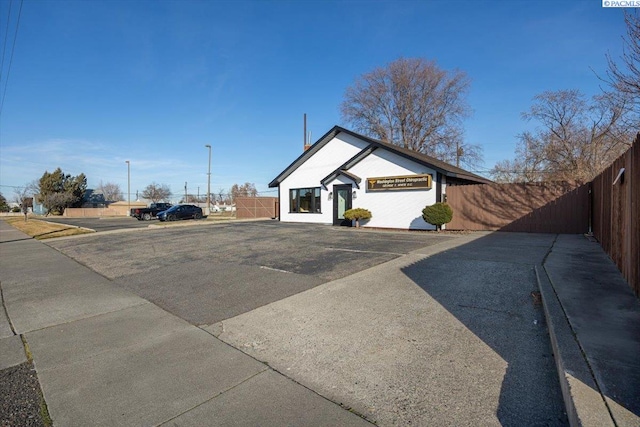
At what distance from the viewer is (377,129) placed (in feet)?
120

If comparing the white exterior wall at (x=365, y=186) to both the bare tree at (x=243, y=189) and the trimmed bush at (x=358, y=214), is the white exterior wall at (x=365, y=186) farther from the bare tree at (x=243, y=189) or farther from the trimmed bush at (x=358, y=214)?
the bare tree at (x=243, y=189)

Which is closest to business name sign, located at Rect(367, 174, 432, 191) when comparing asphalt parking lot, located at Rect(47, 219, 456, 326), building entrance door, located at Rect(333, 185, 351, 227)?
building entrance door, located at Rect(333, 185, 351, 227)

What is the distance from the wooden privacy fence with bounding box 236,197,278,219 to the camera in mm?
34812

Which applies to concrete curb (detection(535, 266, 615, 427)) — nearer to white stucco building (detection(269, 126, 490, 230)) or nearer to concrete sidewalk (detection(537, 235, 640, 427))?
concrete sidewalk (detection(537, 235, 640, 427))

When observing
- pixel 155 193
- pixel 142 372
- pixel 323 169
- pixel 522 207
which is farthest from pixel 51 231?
pixel 155 193

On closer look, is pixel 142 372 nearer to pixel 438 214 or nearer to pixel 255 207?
pixel 438 214

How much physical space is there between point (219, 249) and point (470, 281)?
7.95 metres

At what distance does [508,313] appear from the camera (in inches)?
171

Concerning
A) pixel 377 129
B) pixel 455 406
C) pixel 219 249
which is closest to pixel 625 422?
pixel 455 406

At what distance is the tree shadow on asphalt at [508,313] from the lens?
100 inches

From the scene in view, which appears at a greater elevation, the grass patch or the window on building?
the window on building

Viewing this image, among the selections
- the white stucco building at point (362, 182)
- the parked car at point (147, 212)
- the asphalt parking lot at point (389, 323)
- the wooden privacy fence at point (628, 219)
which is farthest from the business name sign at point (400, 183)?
the parked car at point (147, 212)

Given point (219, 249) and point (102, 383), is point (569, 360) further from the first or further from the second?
point (219, 249)

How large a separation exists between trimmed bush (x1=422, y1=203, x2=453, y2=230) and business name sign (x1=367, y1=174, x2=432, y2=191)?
1.47 metres
